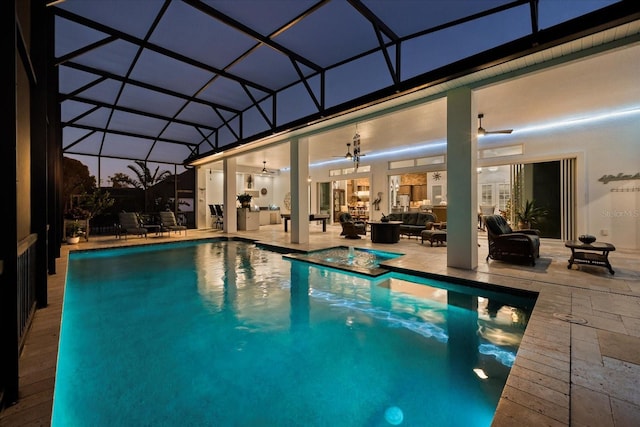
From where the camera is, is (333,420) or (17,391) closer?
(17,391)

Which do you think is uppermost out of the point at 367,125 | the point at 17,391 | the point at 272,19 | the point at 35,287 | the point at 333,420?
the point at 272,19

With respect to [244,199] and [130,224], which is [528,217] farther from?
[130,224]

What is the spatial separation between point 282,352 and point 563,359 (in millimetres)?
2287

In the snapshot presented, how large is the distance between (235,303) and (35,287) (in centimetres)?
220

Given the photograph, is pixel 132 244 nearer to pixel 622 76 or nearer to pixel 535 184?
pixel 622 76

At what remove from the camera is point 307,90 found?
5891 millimetres

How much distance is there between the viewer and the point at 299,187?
7.99 meters

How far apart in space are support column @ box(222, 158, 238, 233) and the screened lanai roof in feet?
11.8

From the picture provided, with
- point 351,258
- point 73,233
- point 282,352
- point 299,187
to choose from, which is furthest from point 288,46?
point 73,233

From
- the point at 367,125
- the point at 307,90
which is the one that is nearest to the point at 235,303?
the point at 307,90

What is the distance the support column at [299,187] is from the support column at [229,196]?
430 centimetres

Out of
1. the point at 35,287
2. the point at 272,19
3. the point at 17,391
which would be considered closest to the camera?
the point at 17,391

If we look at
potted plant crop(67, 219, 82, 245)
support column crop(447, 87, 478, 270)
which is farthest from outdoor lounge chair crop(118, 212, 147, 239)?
support column crop(447, 87, 478, 270)

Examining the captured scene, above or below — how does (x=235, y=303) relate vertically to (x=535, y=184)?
below
